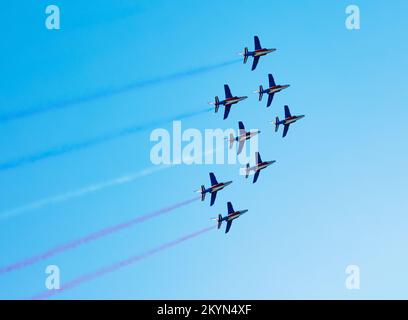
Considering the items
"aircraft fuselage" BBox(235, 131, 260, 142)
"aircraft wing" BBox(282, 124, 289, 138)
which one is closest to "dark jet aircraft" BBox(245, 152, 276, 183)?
"aircraft fuselage" BBox(235, 131, 260, 142)

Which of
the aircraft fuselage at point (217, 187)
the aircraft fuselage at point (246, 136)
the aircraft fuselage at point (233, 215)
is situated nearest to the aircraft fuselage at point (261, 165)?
the aircraft fuselage at point (246, 136)

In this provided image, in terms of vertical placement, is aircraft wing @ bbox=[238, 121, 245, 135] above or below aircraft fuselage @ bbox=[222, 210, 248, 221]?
above

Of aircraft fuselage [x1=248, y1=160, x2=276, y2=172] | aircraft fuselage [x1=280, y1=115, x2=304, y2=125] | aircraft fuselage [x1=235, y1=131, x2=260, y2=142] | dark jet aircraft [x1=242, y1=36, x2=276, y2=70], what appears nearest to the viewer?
aircraft fuselage [x1=235, y1=131, x2=260, y2=142]

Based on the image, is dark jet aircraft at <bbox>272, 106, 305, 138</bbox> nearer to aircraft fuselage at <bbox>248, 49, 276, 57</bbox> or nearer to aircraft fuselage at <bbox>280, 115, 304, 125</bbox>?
aircraft fuselage at <bbox>280, 115, 304, 125</bbox>

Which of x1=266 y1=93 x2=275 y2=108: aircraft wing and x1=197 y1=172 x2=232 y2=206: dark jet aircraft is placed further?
x1=266 y1=93 x2=275 y2=108: aircraft wing

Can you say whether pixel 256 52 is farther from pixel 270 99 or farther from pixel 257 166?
pixel 257 166

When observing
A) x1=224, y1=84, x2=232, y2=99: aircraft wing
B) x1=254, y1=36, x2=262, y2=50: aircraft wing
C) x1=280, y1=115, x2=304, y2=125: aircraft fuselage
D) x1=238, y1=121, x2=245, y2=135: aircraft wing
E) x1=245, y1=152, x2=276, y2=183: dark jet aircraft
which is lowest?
x1=245, y1=152, x2=276, y2=183: dark jet aircraft

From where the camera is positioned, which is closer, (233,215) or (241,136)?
(233,215)

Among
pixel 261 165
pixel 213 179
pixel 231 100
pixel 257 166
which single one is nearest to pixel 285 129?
pixel 261 165

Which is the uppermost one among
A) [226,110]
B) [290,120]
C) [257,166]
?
[226,110]

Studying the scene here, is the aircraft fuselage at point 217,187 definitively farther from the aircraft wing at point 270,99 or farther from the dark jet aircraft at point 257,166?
the aircraft wing at point 270,99
